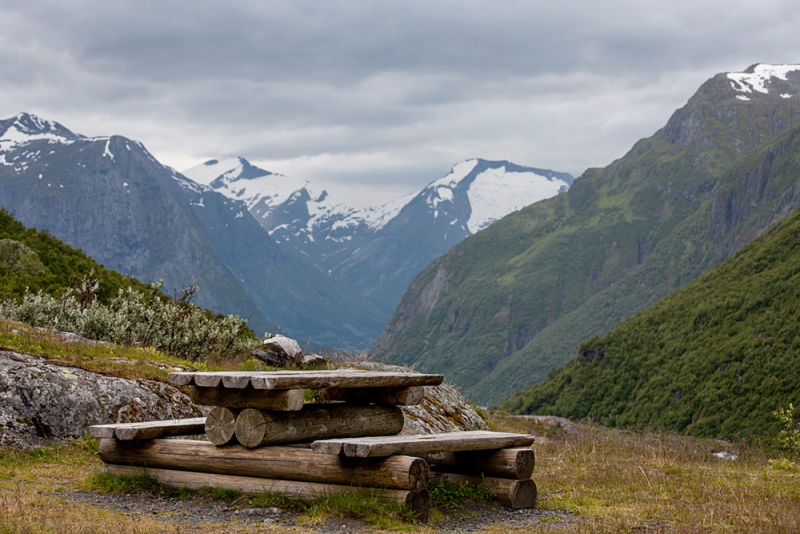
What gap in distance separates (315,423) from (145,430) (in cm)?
231

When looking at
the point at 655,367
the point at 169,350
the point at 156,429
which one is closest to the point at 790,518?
the point at 156,429

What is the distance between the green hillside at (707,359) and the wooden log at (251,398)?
10946 cm

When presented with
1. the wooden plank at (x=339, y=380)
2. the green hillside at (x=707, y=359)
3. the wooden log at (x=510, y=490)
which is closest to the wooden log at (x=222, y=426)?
the wooden plank at (x=339, y=380)

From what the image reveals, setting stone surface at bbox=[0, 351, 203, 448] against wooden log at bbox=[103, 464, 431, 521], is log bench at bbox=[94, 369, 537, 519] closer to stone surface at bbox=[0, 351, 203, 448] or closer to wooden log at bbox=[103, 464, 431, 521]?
wooden log at bbox=[103, 464, 431, 521]

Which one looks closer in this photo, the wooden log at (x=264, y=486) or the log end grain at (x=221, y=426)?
the wooden log at (x=264, y=486)

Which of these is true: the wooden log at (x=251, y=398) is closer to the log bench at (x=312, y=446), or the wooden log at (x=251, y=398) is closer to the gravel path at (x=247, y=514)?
the log bench at (x=312, y=446)

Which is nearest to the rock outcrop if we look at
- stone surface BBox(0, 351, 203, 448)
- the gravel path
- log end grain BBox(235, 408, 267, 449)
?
stone surface BBox(0, 351, 203, 448)

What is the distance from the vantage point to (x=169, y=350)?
1912 centimetres

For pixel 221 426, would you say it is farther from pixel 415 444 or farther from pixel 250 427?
pixel 415 444

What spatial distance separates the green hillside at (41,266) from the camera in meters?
24.2

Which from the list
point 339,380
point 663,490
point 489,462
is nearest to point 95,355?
point 339,380

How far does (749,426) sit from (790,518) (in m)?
118

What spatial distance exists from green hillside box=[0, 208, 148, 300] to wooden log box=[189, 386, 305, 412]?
1318cm

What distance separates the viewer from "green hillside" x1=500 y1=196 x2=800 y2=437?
424 feet
